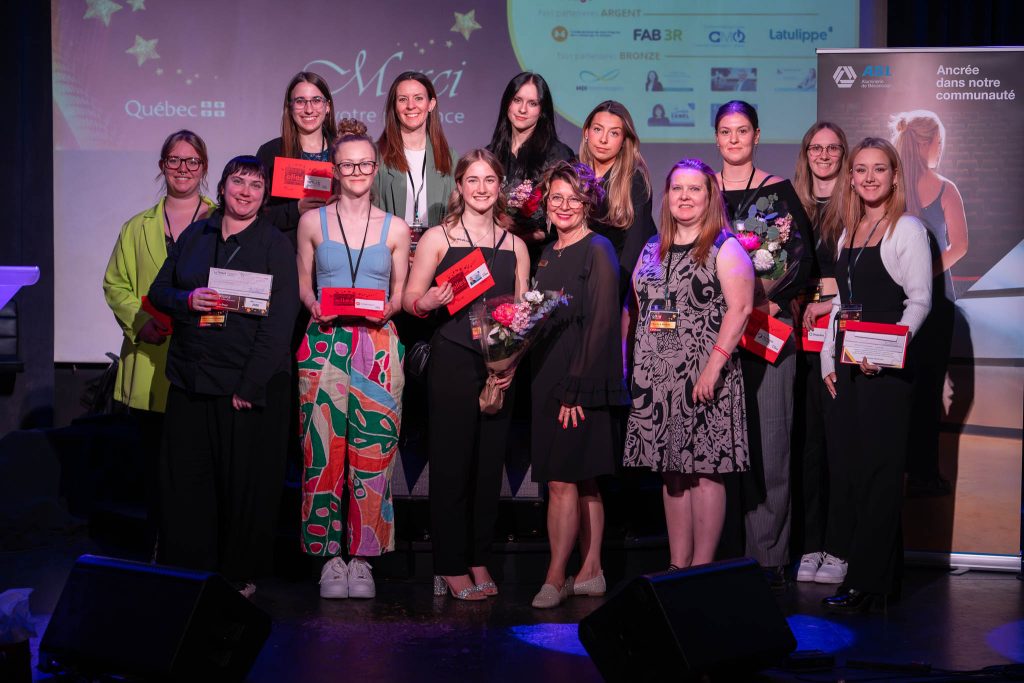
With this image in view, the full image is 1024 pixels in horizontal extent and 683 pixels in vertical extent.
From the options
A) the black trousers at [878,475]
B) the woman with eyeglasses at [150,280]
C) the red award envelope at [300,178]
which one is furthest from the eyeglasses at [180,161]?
the black trousers at [878,475]

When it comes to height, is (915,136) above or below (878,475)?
above

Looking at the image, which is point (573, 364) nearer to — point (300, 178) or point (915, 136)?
point (300, 178)

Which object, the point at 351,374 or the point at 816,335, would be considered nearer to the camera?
the point at 351,374

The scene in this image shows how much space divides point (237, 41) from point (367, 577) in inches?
144

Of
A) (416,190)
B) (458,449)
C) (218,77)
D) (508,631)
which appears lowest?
(508,631)

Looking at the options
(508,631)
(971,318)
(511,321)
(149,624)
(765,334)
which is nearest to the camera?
(149,624)

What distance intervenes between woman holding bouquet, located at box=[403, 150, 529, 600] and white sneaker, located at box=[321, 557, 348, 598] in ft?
1.23

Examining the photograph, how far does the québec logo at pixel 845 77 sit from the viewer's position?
15.8ft

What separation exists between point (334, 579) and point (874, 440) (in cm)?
220

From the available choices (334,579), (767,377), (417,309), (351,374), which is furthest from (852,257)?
(334,579)

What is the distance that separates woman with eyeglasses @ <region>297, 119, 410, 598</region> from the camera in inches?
158

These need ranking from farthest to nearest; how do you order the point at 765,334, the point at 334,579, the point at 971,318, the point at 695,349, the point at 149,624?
the point at 971,318, the point at 765,334, the point at 334,579, the point at 695,349, the point at 149,624

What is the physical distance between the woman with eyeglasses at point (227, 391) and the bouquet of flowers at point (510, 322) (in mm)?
779

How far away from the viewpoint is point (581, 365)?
393 centimetres
